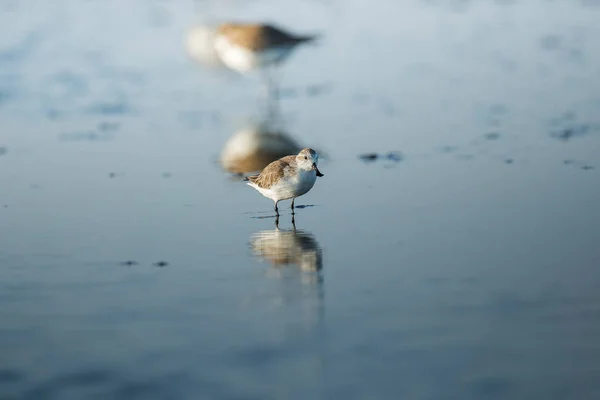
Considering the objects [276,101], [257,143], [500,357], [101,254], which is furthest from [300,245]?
[276,101]

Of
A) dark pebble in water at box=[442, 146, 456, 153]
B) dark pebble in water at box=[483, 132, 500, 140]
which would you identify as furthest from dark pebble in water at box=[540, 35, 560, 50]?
dark pebble in water at box=[442, 146, 456, 153]

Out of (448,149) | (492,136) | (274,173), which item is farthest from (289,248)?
(492,136)

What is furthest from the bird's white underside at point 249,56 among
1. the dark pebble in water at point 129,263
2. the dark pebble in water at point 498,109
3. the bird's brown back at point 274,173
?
the dark pebble in water at point 129,263

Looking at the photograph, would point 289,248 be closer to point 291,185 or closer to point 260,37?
point 291,185

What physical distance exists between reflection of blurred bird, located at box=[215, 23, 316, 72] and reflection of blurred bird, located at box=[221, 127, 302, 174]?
2.70m

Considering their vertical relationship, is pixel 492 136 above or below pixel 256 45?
below

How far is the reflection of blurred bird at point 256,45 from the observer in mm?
15133

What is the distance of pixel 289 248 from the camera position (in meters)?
7.59

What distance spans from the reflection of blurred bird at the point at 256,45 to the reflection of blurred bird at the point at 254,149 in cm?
270

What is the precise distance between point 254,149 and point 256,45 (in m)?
3.88

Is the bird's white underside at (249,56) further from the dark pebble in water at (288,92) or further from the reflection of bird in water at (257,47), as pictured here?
the dark pebble in water at (288,92)

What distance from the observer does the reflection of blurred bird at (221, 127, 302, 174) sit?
1070cm

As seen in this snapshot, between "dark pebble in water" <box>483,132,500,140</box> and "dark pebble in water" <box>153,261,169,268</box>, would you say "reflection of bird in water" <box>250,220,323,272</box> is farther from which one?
"dark pebble in water" <box>483,132,500,140</box>

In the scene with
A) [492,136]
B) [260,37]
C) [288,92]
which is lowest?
[492,136]
